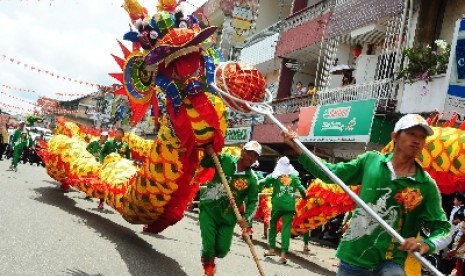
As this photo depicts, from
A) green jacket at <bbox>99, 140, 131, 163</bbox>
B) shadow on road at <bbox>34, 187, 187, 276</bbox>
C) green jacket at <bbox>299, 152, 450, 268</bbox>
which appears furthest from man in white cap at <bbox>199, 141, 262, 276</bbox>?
green jacket at <bbox>99, 140, 131, 163</bbox>

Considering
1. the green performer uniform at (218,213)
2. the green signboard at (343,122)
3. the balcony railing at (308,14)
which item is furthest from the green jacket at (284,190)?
the balcony railing at (308,14)

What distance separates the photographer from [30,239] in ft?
20.1

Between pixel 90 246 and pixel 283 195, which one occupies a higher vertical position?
pixel 283 195

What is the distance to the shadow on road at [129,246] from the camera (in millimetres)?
5996

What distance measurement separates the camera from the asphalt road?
5348mm

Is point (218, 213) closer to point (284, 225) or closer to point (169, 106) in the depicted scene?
point (169, 106)

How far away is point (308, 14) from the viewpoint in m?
19.0

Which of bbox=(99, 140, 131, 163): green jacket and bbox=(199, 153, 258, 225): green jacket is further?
bbox=(99, 140, 131, 163): green jacket

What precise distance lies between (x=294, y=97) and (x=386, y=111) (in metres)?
5.88

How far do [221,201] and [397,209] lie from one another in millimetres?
2650

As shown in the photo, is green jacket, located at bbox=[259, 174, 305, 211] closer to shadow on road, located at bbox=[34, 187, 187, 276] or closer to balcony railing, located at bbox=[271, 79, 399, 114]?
shadow on road, located at bbox=[34, 187, 187, 276]

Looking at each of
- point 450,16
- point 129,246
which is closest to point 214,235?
point 129,246

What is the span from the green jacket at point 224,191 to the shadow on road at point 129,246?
34.2 inches

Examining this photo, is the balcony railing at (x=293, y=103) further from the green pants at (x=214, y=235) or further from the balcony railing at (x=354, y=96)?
the green pants at (x=214, y=235)
